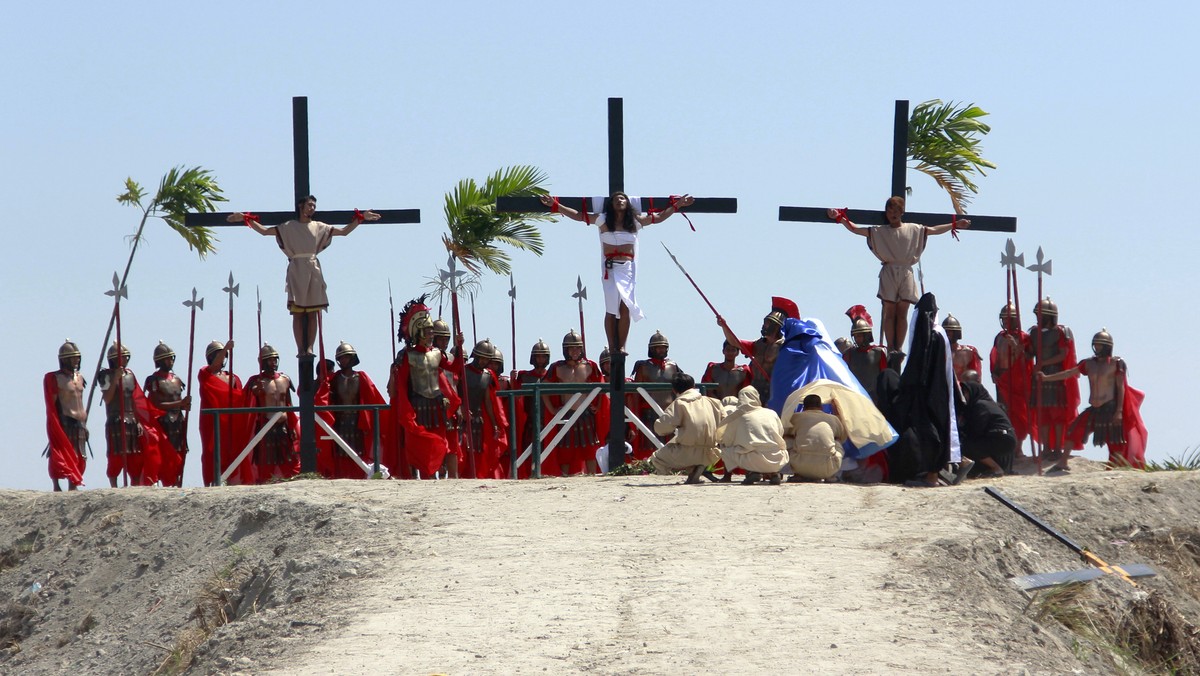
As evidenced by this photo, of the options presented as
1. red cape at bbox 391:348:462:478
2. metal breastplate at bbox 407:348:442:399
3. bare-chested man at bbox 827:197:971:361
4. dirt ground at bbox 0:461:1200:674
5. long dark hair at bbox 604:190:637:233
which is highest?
long dark hair at bbox 604:190:637:233

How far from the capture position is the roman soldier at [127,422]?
58.7 ft

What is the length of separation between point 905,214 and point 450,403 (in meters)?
4.69

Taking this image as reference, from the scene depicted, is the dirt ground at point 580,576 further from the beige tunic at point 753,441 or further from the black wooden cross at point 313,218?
the black wooden cross at point 313,218

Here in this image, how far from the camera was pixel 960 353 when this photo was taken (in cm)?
1836

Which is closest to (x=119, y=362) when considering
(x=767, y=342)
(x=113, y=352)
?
(x=113, y=352)

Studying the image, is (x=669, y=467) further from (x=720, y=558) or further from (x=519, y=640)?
(x=519, y=640)

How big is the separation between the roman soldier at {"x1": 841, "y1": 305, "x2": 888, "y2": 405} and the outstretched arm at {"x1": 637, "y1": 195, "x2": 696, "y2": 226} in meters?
2.76

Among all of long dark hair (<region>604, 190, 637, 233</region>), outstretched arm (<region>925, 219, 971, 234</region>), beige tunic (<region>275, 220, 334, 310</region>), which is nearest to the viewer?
long dark hair (<region>604, 190, 637, 233</region>)

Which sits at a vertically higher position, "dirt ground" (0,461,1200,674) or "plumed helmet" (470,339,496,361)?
"plumed helmet" (470,339,496,361)

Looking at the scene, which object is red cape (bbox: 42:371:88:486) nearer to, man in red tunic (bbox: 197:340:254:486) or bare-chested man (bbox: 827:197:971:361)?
man in red tunic (bbox: 197:340:254:486)

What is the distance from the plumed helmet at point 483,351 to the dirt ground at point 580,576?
12.4 ft

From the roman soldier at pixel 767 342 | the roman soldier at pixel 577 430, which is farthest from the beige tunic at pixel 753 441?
the roman soldier at pixel 577 430

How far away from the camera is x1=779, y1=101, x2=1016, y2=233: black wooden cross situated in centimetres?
1619

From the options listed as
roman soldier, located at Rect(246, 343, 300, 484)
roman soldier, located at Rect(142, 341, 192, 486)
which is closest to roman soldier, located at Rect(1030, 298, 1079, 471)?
roman soldier, located at Rect(246, 343, 300, 484)
